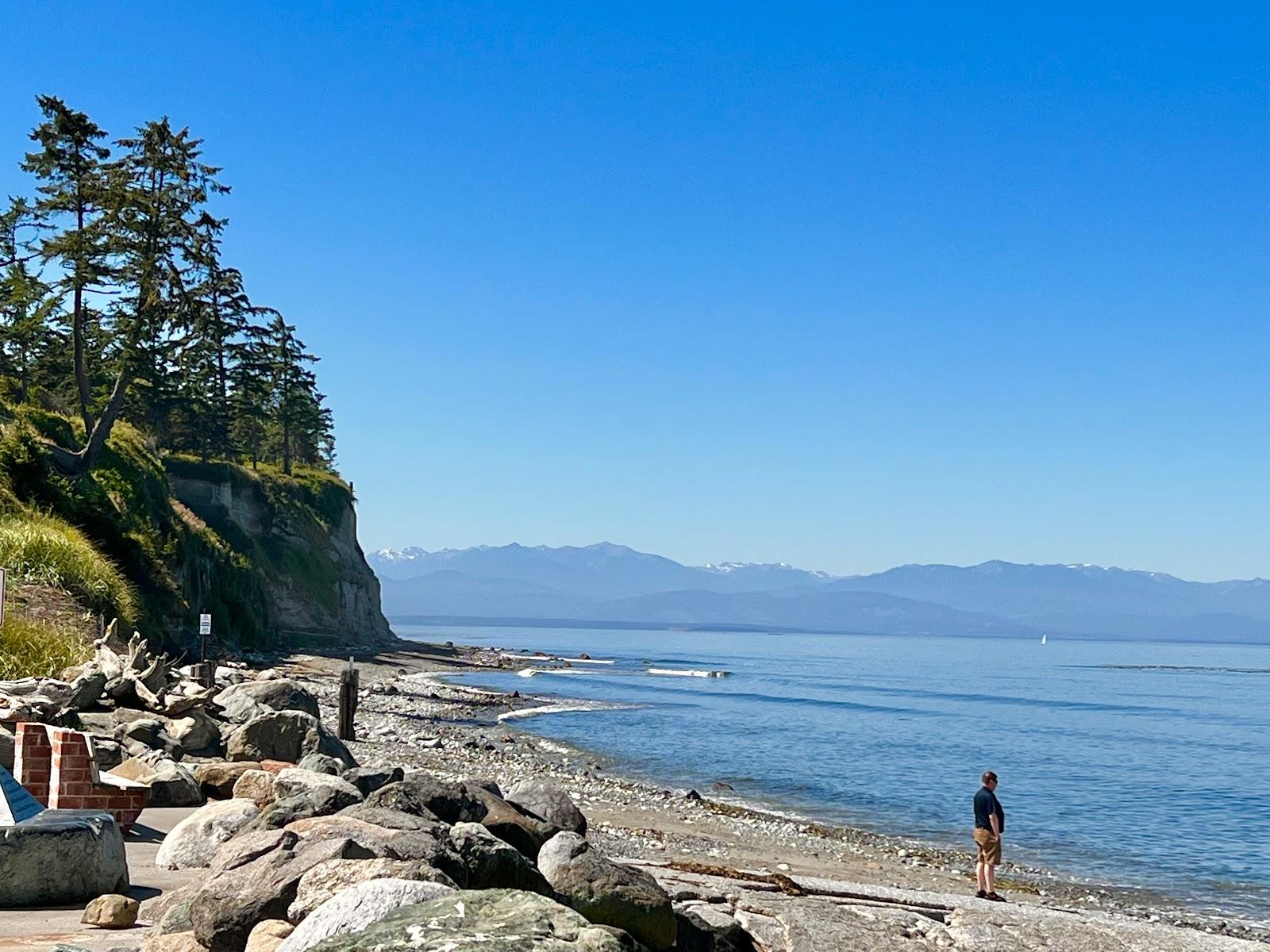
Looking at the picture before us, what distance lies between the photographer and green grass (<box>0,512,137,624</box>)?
24703mm

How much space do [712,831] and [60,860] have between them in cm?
1611

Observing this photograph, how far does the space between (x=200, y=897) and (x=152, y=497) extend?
3909 centimetres

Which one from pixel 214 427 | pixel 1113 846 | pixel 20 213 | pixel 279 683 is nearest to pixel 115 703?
pixel 279 683

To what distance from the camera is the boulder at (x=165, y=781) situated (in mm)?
13703

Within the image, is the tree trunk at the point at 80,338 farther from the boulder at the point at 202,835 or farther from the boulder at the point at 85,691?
the boulder at the point at 202,835

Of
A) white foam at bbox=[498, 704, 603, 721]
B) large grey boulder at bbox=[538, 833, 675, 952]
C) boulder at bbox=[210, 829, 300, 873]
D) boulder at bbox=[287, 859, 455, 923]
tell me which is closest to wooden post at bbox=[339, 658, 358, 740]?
white foam at bbox=[498, 704, 603, 721]

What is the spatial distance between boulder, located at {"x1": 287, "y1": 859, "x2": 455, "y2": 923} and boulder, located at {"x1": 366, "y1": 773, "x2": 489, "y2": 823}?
2.58 metres

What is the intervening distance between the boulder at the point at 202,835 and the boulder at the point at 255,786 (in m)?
2.15

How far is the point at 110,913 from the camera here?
8.07m

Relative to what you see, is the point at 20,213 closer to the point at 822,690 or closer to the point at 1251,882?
the point at 1251,882

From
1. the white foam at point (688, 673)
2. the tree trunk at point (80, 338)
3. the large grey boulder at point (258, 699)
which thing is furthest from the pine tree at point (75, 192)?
the white foam at point (688, 673)

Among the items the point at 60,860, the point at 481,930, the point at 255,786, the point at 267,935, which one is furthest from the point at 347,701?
the point at 481,930

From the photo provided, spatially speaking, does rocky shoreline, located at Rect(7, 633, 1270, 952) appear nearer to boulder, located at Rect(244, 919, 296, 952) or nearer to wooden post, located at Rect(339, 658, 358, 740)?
boulder, located at Rect(244, 919, 296, 952)

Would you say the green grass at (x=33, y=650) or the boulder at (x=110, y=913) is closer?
the boulder at (x=110, y=913)
